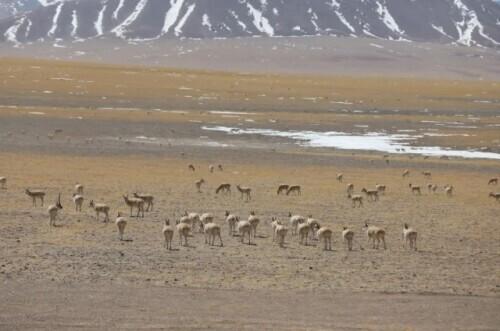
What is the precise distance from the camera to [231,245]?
70.9 feet

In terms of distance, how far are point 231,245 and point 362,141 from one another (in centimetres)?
3361

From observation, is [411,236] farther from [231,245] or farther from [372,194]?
[372,194]

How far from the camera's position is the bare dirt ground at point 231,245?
15.5 meters

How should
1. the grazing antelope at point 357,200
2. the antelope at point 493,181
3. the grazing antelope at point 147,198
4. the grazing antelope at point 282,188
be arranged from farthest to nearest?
the antelope at point 493,181
the grazing antelope at point 282,188
the grazing antelope at point 357,200
the grazing antelope at point 147,198

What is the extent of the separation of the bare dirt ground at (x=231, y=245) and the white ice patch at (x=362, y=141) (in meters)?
2.03

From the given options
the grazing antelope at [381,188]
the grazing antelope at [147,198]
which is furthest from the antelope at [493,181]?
the grazing antelope at [147,198]

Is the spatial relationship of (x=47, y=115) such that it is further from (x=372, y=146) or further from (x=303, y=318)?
(x=303, y=318)

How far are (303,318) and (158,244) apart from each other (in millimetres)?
7016

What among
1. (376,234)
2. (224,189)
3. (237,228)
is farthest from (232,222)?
(224,189)

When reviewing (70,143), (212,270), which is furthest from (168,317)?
(70,143)

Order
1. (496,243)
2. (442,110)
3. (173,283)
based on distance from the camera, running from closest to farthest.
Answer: (173,283)
(496,243)
(442,110)

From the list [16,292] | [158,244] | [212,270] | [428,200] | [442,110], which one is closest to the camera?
[16,292]

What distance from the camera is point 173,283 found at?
17.5 meters

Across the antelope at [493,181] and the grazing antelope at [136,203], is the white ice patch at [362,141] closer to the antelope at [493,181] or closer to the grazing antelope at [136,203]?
the antelope at [493,181]
